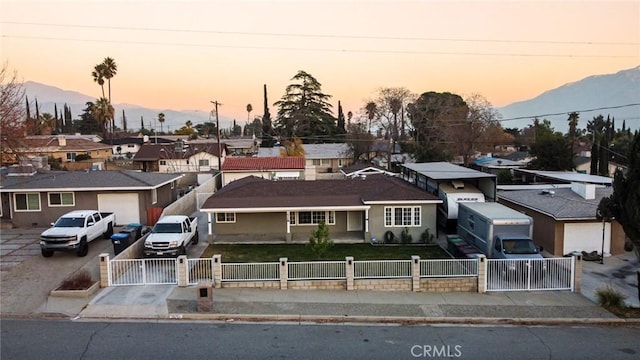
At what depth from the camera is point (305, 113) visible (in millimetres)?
87312

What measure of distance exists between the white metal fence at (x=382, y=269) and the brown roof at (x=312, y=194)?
6915 mm

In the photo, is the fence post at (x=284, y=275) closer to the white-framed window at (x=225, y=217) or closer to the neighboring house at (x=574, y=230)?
the white-framed window at (x=225, y=217)

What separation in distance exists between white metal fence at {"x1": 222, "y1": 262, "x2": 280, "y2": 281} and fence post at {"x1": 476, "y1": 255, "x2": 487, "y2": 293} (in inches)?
291

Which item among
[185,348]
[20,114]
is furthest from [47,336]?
[20,114]

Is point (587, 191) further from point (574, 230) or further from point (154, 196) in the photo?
point (154, 196)

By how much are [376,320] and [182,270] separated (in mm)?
7324

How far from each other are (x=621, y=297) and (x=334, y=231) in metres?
13.7

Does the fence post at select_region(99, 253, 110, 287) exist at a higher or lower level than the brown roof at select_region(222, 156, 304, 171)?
lower

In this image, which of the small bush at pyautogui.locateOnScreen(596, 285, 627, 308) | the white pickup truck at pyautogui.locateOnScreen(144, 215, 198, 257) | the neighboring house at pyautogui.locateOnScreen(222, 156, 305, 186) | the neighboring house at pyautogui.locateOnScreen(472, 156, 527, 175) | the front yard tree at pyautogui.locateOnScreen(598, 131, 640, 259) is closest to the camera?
the front yard tree at pyautogui.locateOnScreen(598, 131, 640, 259)

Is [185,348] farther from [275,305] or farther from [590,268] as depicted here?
[590,268]

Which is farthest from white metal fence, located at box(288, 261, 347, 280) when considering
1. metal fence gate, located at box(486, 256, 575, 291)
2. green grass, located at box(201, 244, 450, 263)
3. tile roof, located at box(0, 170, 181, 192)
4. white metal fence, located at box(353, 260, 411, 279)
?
tile roof, located at box(0, 170, 181, 192)

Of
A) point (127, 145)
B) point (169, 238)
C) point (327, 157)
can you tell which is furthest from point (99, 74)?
point (169, 238)

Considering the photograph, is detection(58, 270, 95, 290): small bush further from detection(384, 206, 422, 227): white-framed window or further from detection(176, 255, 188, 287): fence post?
detection(384, 206, 422, 227): white-framed window

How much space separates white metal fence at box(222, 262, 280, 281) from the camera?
1717 centimetres
